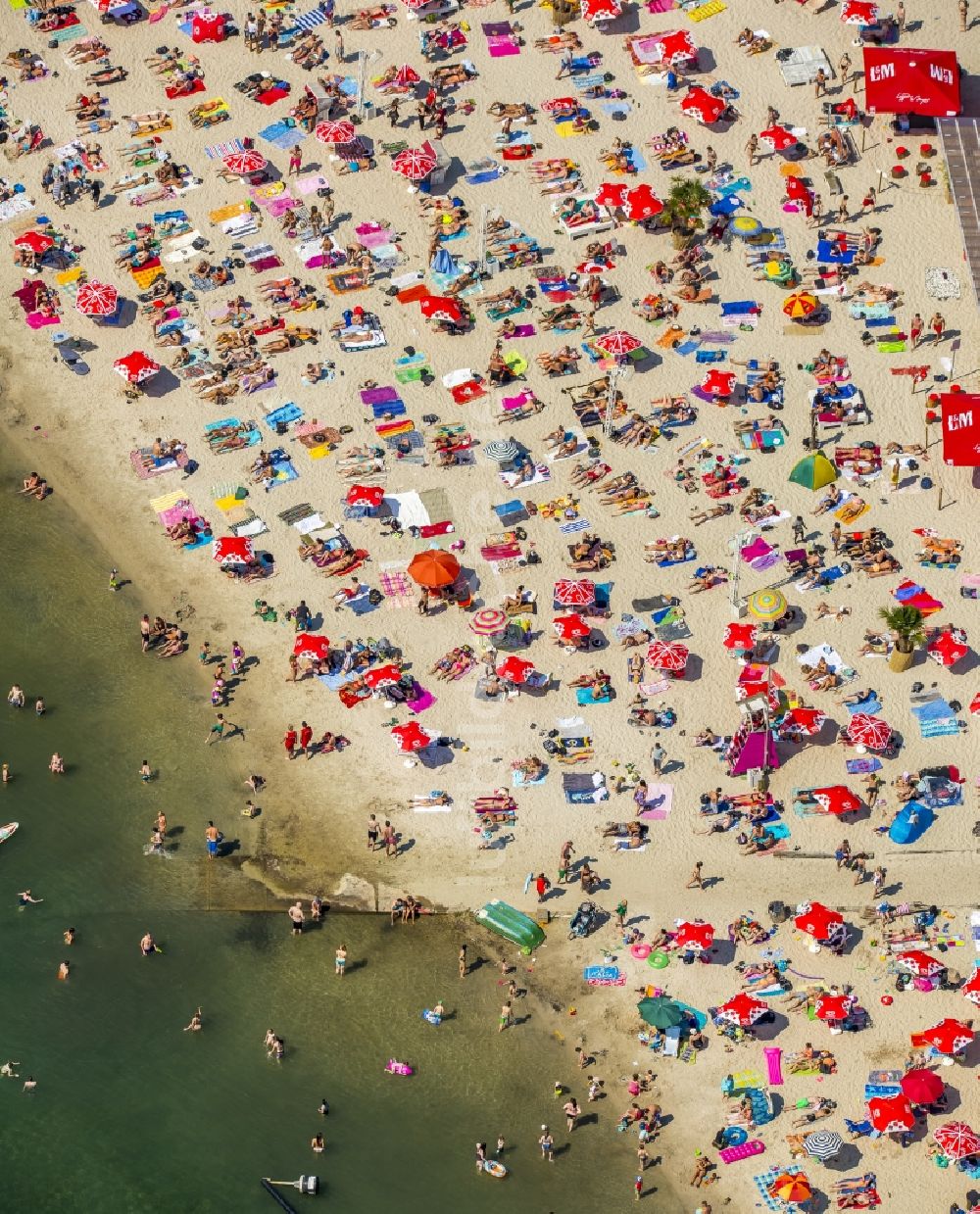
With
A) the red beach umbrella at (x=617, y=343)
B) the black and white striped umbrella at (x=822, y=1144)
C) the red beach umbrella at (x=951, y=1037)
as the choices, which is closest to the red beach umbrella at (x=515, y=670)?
the red beach umbrella at (x=617, y=343)

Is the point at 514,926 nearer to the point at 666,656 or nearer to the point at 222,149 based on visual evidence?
the point at 666,656

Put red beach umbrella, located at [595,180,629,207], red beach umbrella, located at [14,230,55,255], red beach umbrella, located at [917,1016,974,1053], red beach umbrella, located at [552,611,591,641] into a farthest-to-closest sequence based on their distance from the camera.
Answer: red beach umbrella, located at [595,180,629,207], red beach umbrella, located at [14,230,55,255], red beach umbrella, located at [552,611,591,641], red beach umbrella, located at [917,1016,974,1053]

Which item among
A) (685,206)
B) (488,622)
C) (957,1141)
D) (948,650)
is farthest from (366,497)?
(957,1141)

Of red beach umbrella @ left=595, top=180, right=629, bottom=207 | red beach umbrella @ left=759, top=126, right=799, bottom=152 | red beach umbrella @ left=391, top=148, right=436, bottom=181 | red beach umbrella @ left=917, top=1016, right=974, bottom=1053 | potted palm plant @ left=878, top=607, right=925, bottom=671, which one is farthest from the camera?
red beach umbrella @ left=759, top=126, right=799, bottom=152

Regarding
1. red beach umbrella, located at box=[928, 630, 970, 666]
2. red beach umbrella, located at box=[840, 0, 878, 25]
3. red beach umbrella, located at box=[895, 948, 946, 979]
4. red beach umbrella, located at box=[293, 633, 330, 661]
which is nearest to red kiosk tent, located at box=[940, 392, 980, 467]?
red beach umbrella, located at box=[928, 630, 970, 666]

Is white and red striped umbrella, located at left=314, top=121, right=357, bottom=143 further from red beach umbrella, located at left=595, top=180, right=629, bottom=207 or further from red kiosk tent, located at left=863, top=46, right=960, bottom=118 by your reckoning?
red kiosk tent, located at left=863, top=46, right=960, bottom=118

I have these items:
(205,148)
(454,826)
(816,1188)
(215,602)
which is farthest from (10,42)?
(816,1188)

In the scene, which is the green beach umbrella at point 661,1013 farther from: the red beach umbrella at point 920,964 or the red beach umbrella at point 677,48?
the red beach umbrella at point 677,48
